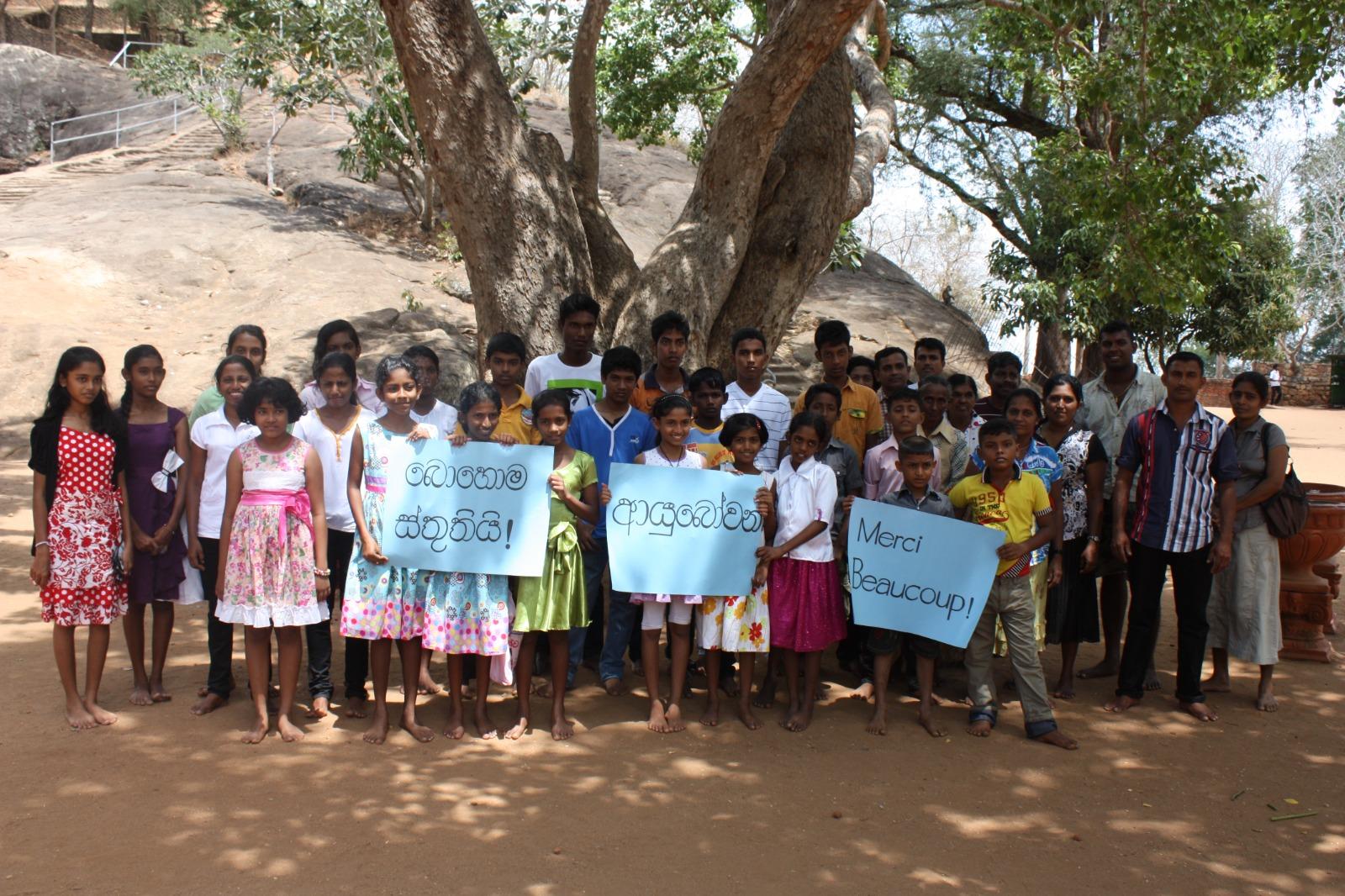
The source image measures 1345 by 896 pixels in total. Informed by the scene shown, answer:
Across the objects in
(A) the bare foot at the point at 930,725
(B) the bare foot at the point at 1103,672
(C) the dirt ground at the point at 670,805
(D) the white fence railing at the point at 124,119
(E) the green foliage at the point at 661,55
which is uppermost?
(D) the white fence railing at the point at 124,119

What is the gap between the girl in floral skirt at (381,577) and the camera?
455cm

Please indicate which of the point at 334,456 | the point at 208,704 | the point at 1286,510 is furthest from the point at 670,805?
the point at 1286,510

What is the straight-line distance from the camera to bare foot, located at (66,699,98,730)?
15.1 feet

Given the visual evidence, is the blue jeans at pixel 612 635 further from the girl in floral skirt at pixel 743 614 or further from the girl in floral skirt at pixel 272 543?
the girl in floral skirt at pixel 272 543

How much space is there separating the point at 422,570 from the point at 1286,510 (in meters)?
4.31

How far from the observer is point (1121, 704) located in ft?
17.1

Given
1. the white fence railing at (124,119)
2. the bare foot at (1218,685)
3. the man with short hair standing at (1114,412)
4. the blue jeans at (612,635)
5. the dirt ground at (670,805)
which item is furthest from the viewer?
the white fence railing at (124,119)

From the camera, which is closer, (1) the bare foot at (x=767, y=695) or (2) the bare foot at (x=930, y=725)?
(2) the bare foot at (x=930, y=725)

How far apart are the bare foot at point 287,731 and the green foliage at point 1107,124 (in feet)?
21.2

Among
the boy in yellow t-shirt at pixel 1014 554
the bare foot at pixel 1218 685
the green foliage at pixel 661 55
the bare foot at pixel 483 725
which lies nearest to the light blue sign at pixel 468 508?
the bare foot at pixel 483 725

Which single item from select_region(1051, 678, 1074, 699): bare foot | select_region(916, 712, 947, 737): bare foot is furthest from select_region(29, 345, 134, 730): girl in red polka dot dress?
select_region(1051, 678, 1074, 699): bare foot

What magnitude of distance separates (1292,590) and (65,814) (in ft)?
20.8

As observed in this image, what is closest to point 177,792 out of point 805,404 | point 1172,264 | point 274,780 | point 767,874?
point 274,780

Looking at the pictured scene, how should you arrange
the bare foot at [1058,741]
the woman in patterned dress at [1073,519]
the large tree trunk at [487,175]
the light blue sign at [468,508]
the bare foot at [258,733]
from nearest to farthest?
the bare foot at [258,733] → the light blue sign at [468,508] → the bare foot at [1058,741] → the woman in patterned dress at [1073,519] → the large tree trunk at [487,175]
